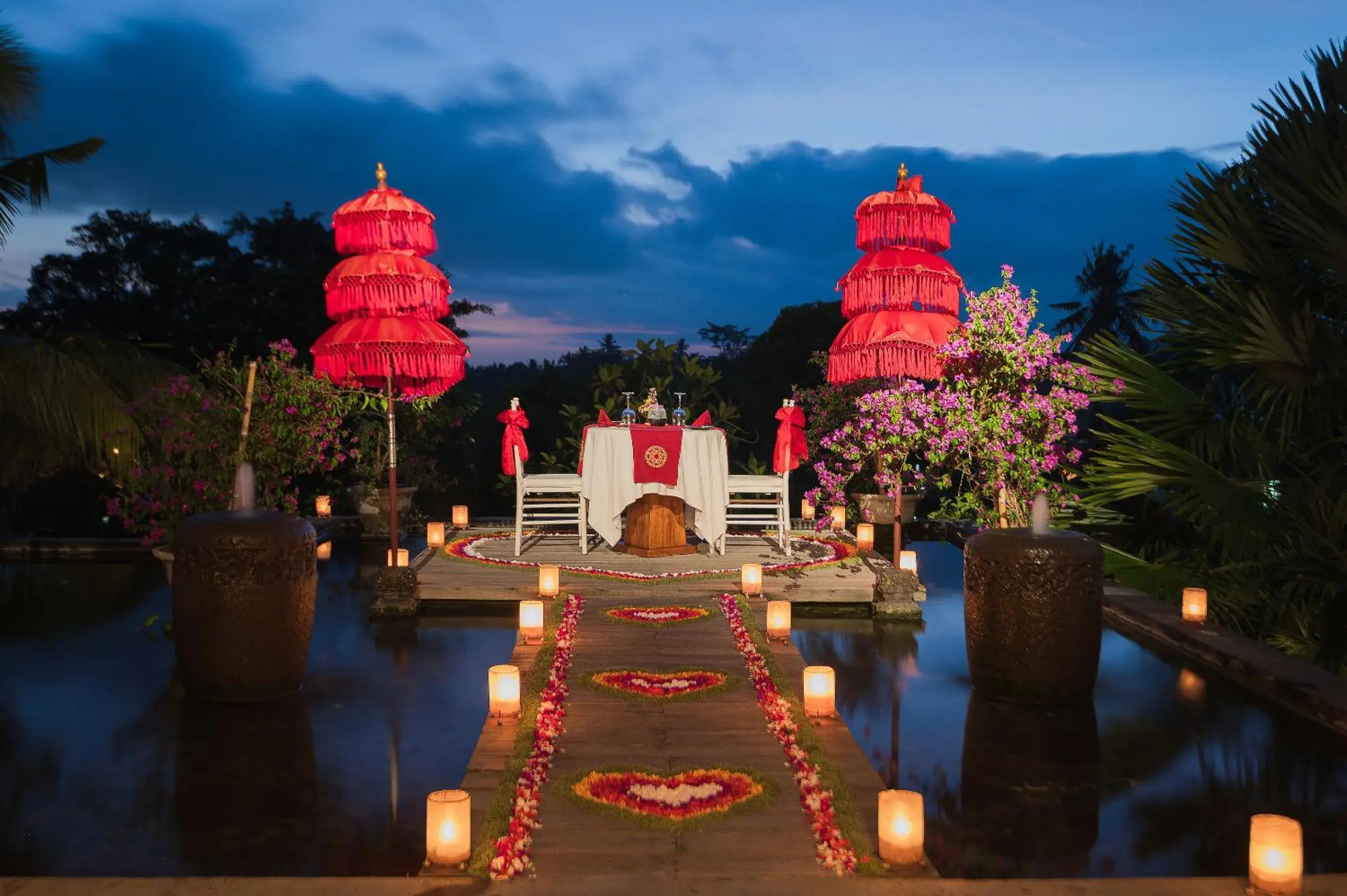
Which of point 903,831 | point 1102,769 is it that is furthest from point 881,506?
point 903,831

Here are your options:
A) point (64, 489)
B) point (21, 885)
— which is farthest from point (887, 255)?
point (64, 489)

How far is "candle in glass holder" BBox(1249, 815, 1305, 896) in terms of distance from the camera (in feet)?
9.51

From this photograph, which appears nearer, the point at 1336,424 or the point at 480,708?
the point at 480,708

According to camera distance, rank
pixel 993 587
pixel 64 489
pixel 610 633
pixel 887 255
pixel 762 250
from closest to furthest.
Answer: pixel 993 587
pixel 610 633
pixel 887 255
pixel 64 489
pixel 762 250

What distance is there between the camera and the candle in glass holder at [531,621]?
6070mm

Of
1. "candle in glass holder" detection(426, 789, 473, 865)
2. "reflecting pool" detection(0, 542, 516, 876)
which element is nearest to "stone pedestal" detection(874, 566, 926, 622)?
"reflecting pool" detection(0, 542, 516, 876)

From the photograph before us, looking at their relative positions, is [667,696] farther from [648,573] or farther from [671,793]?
[648,573]

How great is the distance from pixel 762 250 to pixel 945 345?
42641 millimetres

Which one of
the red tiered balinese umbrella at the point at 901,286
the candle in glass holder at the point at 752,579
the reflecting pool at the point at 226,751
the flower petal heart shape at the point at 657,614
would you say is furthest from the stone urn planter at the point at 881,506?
the reflecting pool at the point at 226,751

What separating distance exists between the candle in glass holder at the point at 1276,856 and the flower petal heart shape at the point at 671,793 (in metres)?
1.44

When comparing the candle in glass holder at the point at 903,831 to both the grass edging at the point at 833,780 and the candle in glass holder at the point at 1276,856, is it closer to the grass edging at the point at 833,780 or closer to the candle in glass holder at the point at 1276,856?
the grass edging at the point at 833,780

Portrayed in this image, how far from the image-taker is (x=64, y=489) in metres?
13.7

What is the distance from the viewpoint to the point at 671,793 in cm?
370

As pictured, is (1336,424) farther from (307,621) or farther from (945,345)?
(307,621)
